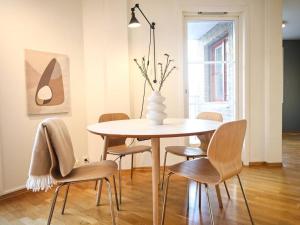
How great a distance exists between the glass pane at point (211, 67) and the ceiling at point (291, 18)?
4.00ft

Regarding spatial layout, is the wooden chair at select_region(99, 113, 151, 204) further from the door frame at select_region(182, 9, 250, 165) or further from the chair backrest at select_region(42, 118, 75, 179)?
the door frame at select_region(182, 9, 250, 165)

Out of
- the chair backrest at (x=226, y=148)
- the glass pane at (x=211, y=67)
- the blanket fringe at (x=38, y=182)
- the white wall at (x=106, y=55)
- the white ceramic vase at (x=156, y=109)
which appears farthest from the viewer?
the glass pane at (x=211, y=67)

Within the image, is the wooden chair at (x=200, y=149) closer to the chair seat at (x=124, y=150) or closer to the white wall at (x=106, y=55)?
the chair seat at (x=124, y=150)

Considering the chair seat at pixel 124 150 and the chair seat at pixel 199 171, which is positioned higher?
the chair seat at pixel 199 171

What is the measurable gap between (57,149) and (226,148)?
3.48 feet

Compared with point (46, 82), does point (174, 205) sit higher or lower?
lower

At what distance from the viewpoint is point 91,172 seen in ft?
5.95

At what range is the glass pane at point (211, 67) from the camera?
12.1 ft

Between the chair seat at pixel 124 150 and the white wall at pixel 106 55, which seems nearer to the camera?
the chair seat at pixel 124 150

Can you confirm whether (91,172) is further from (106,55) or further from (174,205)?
(106,55)

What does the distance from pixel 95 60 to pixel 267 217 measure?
2.65 m

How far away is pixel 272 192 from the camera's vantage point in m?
2.62

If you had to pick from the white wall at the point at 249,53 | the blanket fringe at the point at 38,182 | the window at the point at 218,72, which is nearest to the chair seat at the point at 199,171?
the blanket fringe at the point at 38,182

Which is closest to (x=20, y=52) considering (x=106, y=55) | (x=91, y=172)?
(x=106, y=55)
